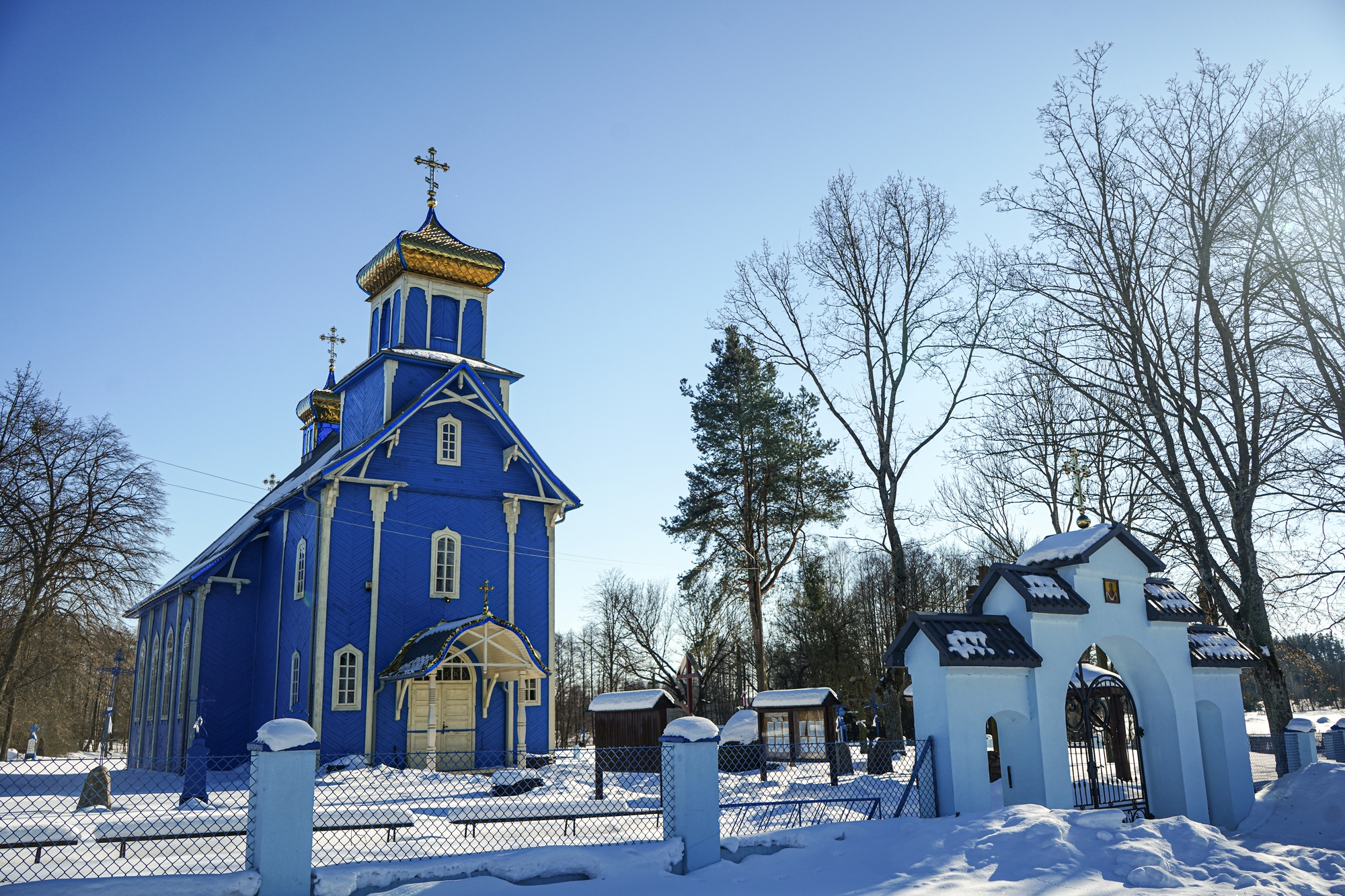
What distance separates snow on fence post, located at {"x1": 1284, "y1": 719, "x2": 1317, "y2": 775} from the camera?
49.3 ft

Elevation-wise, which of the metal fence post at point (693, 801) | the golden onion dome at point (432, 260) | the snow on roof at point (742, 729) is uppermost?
the golden onion dome at point (432, 260)

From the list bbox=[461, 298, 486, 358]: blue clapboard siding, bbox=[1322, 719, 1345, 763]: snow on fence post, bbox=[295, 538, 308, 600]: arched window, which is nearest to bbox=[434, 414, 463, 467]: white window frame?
bbox=[461, 298, 486, 358]: blue clapboard siding

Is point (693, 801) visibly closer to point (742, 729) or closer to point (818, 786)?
point (818, 786)

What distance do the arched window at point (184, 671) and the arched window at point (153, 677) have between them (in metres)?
3.02

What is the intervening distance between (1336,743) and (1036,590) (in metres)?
15.2

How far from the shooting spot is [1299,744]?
15.2 m

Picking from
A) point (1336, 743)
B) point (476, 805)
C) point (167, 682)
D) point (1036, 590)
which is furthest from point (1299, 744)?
point (167, 682)

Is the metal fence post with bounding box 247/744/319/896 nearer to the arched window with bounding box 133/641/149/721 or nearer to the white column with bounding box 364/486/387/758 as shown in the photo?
the white column with bounding box 364/486/387/758

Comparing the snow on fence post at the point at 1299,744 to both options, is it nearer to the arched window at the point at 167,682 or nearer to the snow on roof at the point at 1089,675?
the snow on roof at the point at 1089,675

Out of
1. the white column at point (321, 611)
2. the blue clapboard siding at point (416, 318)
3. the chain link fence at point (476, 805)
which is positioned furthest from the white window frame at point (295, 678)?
the blue clapboard siding at point (416, 318)

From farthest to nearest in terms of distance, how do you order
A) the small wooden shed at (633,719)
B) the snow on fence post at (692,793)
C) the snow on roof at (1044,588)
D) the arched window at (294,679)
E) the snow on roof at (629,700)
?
the snow on roof at (629,700) → the small wooden shed at (633,719) → the arched window at (294,679) → the snow on roof at (1044,588) → the snow on fence post at (692,793)

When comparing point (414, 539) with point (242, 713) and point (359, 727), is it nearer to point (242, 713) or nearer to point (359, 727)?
point (359, 727)

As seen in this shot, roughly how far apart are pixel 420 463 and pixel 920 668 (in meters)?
14.0

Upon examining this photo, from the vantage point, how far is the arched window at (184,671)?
77.7 ft
